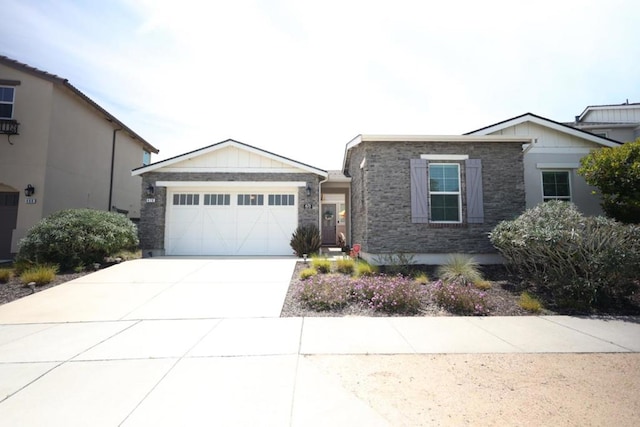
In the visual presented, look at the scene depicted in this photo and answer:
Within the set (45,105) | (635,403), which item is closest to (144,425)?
(635,403)

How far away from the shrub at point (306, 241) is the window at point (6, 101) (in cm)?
1244

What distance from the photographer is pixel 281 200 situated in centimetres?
1252

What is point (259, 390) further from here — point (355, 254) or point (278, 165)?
point (278, 165)

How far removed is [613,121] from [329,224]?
15.9 m

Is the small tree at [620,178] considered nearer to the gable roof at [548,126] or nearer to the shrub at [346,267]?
the gable roof at [548,126]

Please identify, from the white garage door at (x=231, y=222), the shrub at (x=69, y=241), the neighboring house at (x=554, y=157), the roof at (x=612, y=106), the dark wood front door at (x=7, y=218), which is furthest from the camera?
the roof at (x=612, y=106)

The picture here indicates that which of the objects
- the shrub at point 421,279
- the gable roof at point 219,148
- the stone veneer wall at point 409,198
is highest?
the gable roof at point 219,148

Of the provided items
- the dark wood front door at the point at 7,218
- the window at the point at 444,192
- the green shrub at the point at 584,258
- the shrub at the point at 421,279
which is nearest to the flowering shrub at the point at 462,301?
the shrub at the point at 421,279

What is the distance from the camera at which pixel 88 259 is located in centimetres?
948

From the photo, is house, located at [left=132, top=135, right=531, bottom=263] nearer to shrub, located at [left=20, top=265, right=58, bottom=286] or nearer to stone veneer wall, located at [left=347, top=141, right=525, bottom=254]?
stone veneer wall, located at [left=347, top=141, right=525, bottom=254]

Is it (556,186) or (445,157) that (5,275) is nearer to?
(445,157)

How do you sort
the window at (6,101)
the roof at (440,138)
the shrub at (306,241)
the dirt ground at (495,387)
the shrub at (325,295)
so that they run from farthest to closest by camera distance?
the window at (6,101) < the shrub at (306,241) < the roof at (440,138) < the shrub at (325,295) < the dirt ground at (495,387)

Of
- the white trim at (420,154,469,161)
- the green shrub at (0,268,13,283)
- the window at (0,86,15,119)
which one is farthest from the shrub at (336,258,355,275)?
the window at (0,86,15,119)

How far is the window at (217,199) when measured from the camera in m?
12.5
